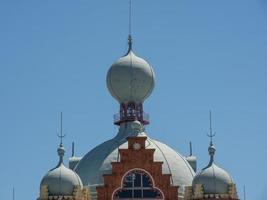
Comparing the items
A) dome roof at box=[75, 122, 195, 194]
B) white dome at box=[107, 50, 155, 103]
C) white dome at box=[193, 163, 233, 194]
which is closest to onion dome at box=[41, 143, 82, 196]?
dome roof at box=[75, 122, 195, 194]

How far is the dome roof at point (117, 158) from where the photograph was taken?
111000mm

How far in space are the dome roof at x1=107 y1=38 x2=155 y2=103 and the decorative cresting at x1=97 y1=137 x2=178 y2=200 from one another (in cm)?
1100

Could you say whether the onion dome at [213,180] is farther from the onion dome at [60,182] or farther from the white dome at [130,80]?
the white dome at [130,80]

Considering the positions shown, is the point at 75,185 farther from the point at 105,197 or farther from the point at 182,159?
the point at 182,159

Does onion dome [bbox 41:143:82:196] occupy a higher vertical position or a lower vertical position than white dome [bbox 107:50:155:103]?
lower

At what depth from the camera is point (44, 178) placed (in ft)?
346

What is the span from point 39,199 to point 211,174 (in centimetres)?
1470

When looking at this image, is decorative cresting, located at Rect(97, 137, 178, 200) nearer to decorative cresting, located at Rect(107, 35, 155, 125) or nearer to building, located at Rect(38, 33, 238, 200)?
building, located at Rect(38, 33, 238, 200)

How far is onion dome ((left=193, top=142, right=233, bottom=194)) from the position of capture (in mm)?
104125

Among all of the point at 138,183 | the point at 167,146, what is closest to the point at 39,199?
the point at 138,183

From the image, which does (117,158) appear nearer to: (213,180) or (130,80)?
(130,80)

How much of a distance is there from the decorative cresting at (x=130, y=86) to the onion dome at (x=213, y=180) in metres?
12.5

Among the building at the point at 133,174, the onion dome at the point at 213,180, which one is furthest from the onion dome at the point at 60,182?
the onion dome at the point at 213,180

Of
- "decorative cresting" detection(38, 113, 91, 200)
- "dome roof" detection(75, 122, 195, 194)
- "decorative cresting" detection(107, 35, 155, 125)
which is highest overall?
"decorative cresting" detection(107, 35, 155, 125)
